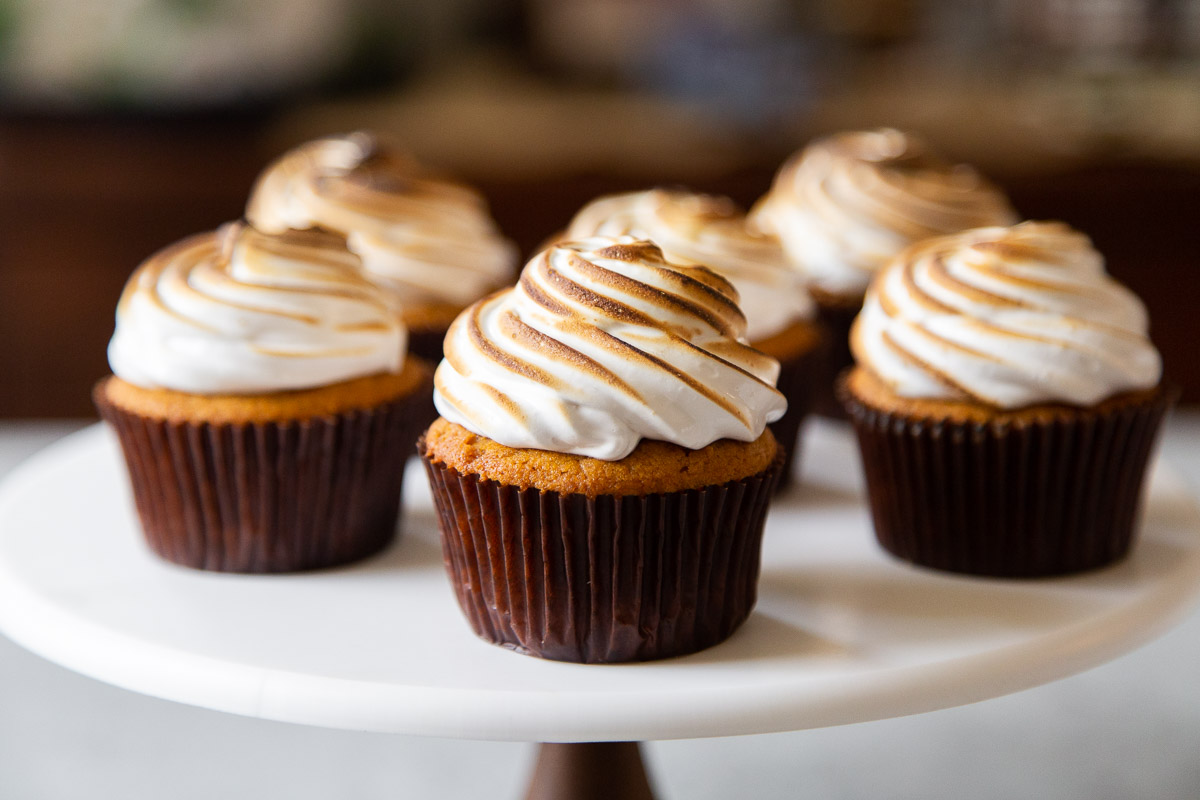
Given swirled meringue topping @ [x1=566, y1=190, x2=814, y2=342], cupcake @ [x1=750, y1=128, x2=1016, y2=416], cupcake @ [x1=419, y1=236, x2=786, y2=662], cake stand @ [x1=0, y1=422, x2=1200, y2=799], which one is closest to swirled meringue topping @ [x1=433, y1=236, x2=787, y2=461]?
cupcake @ [x1=419, y1=236, x2=786, y2=662]

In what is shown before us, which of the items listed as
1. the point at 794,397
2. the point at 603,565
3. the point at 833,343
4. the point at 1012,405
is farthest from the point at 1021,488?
the point at 833,343

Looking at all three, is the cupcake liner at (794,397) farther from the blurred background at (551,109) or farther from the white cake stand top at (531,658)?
the blurred background at (551,109)

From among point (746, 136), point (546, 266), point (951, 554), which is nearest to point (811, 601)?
point (951, 554)

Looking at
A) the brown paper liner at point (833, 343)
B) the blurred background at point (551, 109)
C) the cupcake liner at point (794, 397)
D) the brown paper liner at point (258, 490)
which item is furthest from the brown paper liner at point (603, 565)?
the blurred background at point (551, 109)

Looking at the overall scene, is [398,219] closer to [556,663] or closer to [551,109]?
[556,663]

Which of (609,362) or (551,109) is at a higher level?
(609,362)

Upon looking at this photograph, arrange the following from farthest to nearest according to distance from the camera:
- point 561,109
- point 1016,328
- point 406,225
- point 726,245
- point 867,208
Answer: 1. point 561,109
2. point 867,208
3. point 406,225
4. point 726,245
5. point 1016,328
